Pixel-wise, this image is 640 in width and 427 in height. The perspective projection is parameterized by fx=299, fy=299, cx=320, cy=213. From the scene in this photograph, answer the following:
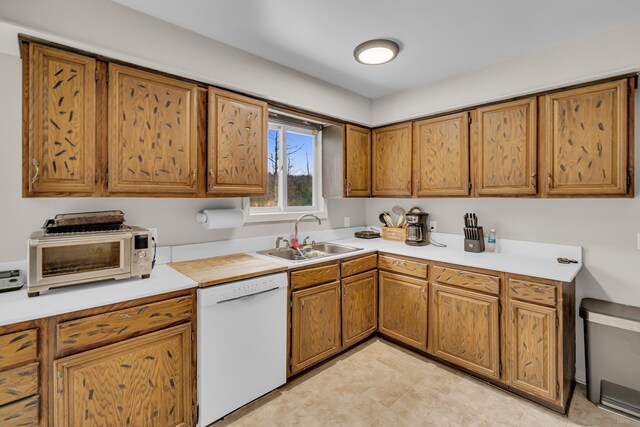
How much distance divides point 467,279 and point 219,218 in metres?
1.98

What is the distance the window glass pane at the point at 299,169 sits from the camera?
10.2 ft

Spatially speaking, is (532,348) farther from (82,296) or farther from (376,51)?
(82,296)

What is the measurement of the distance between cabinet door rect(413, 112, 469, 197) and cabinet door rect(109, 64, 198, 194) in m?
2.07

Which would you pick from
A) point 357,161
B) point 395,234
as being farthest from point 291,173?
point 395,234

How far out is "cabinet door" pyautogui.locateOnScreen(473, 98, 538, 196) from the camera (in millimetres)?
2273

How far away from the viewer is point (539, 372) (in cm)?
199

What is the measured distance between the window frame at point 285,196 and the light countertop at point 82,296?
105cm

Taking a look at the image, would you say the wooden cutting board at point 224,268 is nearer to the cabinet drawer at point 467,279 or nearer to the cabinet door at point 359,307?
the cabinet door at point 359,307

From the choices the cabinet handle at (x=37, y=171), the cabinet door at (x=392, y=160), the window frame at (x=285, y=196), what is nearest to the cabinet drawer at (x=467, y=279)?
the cabinet door at (x=392, y=160)

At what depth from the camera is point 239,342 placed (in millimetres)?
1900

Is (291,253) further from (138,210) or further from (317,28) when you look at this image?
(317,28)

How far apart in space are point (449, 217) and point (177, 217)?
2.52 m

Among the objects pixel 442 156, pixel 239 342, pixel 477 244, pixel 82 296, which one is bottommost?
pixel 239 342


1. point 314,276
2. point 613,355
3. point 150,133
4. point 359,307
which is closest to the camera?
point 150,133
